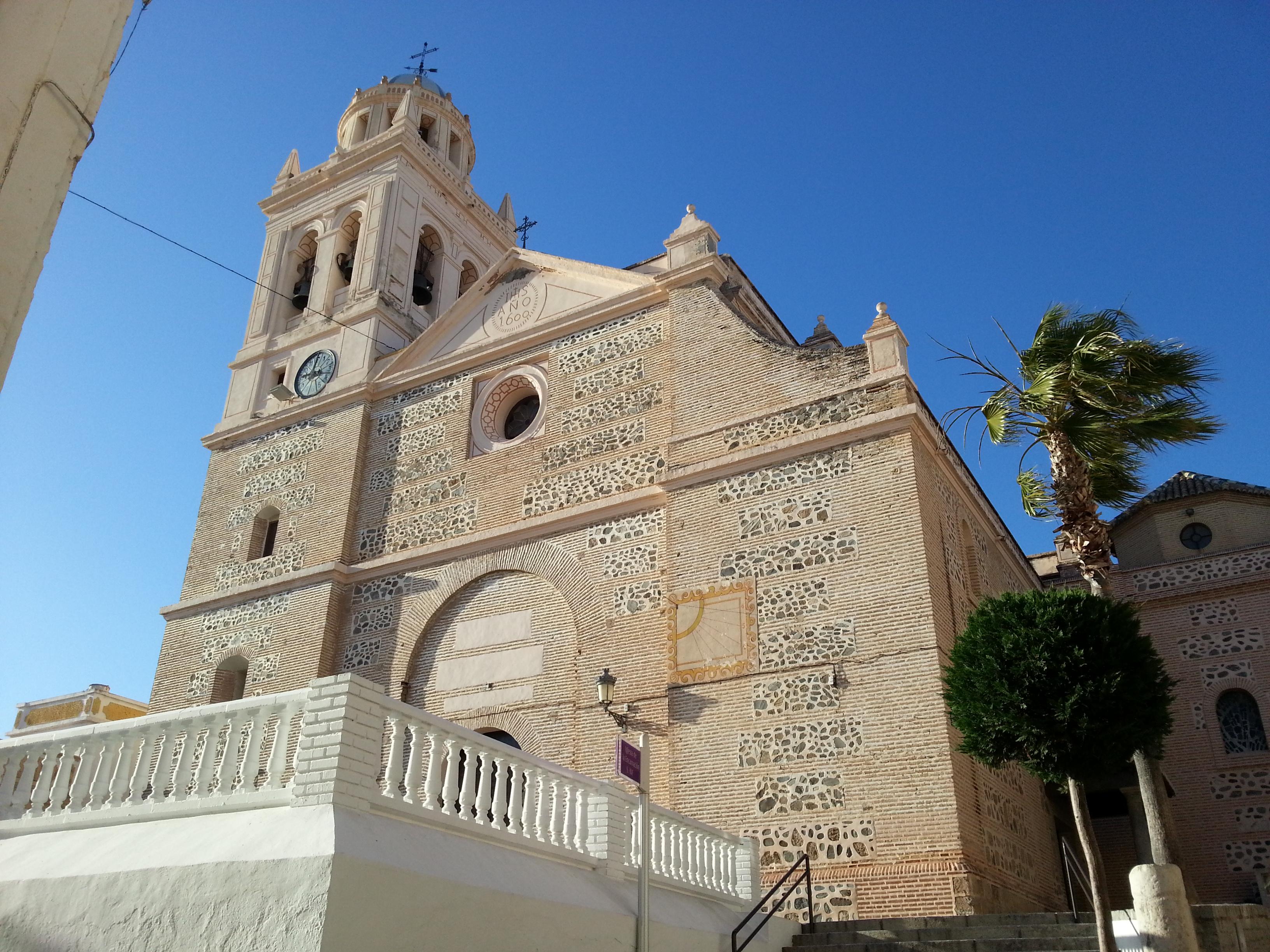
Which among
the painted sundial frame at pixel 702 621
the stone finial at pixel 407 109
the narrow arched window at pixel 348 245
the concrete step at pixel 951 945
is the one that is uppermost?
the stone finial at pixel 407 109

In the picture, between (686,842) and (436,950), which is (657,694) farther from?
(436,950)

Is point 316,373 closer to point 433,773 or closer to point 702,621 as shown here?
point 702,621

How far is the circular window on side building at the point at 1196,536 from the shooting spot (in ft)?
64.5

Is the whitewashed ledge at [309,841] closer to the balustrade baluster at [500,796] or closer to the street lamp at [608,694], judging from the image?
the balustrade baluster at [500,796]

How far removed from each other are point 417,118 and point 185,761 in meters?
17.5

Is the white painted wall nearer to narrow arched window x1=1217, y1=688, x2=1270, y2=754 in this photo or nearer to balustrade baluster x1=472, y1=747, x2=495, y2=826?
balustrade baluster x1=472, y1=747, x2=495, y2=826

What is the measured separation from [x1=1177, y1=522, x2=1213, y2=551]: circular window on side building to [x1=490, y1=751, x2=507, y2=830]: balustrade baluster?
661 inches

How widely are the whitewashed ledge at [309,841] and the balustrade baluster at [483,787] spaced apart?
2cm

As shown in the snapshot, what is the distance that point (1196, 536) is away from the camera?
65.0 ft

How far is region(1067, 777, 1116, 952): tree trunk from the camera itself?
23.5 ft

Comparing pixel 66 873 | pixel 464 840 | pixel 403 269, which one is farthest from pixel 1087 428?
pixel 403 269

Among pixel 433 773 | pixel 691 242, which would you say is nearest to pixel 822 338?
pixel 691 242

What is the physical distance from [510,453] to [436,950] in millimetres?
10146

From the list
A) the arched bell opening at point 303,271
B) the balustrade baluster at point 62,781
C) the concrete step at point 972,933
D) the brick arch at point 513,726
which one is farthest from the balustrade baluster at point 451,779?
the arched bell opening at point 303,271
